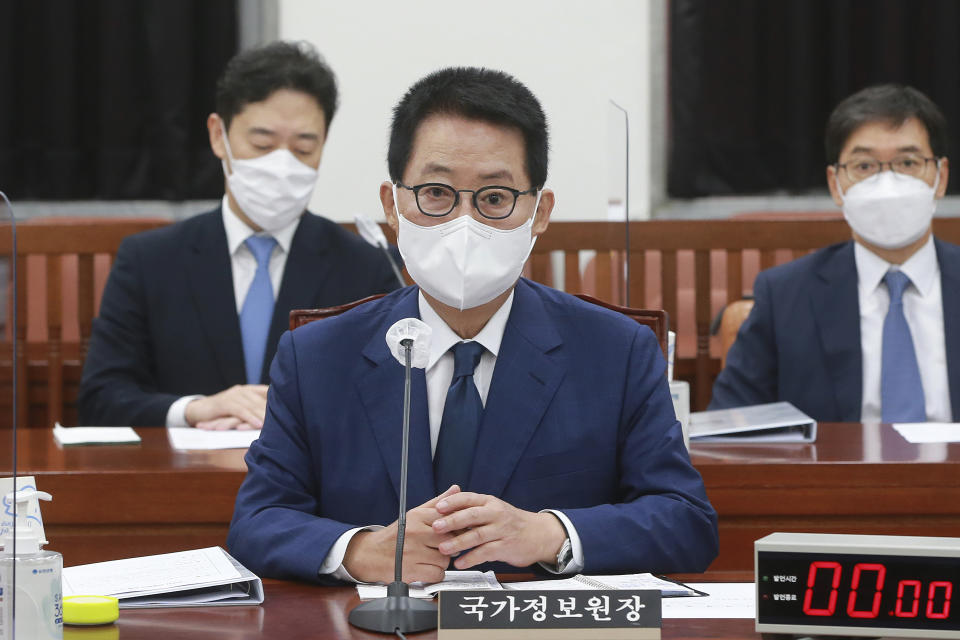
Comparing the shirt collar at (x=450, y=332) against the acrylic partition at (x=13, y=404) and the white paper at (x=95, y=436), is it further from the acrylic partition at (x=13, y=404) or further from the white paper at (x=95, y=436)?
the white paper at (x=95, y=436)

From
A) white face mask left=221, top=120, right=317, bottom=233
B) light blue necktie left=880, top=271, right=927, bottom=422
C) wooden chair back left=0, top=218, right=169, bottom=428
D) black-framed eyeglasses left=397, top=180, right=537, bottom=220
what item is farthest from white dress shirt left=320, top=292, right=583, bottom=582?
wooden chair back left=0, top=218, right=169, bottom=428

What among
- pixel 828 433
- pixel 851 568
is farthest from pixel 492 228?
pixel 828 433

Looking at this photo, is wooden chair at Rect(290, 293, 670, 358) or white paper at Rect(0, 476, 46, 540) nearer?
white paper at Rect(0, 476, 46, 540)

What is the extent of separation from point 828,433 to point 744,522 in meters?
0.39

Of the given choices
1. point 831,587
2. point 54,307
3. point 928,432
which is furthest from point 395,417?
point 54,307

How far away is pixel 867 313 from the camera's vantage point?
9.07ft

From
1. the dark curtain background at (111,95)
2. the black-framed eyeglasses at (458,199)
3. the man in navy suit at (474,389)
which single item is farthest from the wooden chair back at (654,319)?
the dark curtain background at (111,95)

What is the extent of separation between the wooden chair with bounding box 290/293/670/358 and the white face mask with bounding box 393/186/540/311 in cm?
16

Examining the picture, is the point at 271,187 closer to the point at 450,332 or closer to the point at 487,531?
the point at 450,332

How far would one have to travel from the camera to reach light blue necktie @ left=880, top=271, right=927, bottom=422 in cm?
266

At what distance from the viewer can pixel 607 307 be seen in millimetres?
1844

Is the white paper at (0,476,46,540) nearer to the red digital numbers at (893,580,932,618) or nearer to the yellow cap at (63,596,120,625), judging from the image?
the yellow cap at (63,596,120,625)

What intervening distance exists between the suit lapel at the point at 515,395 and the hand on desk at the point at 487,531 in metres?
0.17

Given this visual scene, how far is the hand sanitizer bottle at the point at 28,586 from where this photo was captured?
109cm
